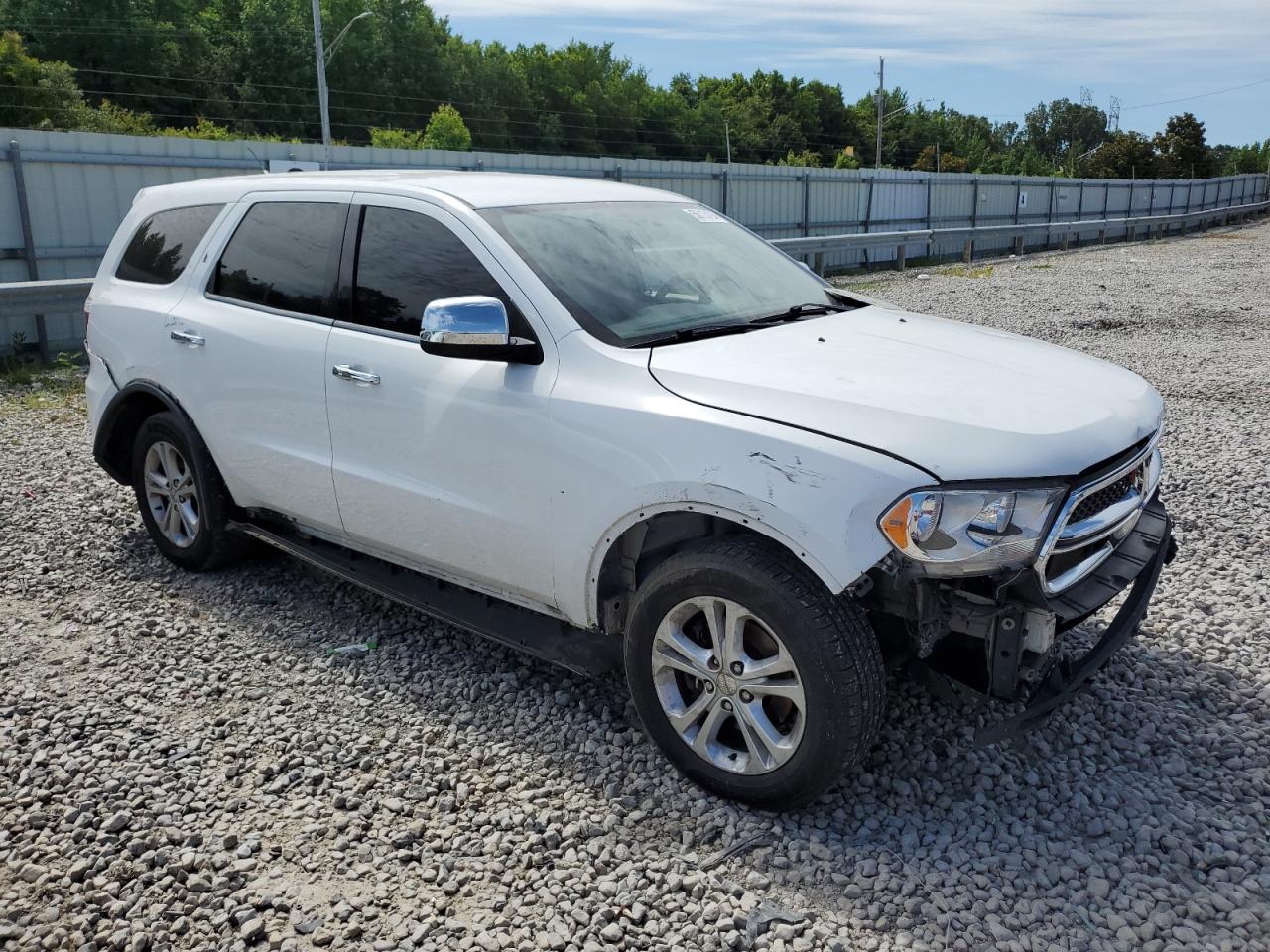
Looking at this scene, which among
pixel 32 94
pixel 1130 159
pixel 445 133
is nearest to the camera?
pixel 32 94

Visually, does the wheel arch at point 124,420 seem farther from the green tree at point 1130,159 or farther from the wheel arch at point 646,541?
the green tree at point 1130,159

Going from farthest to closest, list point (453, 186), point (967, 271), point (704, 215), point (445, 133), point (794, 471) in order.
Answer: point (445, 133), point (967, 271), point (704, 215), point (453, 186), point (794, 471)

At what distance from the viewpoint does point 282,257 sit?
4.74 meters

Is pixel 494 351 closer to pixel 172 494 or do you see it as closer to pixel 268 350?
pixel 268 350

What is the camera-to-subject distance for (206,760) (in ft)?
12.4

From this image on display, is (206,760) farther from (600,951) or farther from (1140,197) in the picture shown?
(1140,197)

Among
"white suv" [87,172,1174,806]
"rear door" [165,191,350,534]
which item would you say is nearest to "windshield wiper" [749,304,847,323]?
"white suv" [87,172,1174,806]

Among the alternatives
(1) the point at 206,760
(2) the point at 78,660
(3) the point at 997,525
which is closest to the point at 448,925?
(1) the point at 206,760

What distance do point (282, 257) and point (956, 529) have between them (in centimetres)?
323

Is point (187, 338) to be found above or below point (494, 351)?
below

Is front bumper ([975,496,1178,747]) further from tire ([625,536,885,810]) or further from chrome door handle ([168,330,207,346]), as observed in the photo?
chrome door handle ([168,330,207,346])

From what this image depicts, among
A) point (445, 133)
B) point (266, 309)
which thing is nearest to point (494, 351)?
point (266, 309)

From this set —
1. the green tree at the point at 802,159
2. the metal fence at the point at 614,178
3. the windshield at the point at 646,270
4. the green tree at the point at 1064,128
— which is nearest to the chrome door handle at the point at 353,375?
the windshield at the point at 646,270

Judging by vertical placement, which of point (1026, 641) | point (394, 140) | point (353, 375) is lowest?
point (1026, 641)
